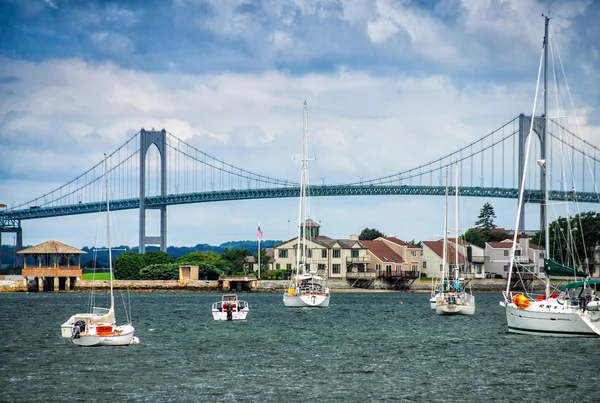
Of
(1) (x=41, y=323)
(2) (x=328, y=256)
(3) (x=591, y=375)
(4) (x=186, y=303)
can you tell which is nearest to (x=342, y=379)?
(3) (x=591, y=375)

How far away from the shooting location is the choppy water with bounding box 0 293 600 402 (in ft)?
99.9

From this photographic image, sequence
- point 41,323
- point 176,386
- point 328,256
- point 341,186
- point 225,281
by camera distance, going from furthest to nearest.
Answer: point 341,186, point 328,256, point 225,281, point 41,323, point 176,386

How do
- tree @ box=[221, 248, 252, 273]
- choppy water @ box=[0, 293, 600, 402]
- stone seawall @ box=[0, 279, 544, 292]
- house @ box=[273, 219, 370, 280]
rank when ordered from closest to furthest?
choppy water @ box=[0, 293, 600, 402] → stone seawall @ box=[0, 279, 544, 292] → house @ box=[273, 219, 370, 280] → tree @ box=[221, 248, 252, 273]

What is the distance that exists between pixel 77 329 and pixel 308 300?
29746mm

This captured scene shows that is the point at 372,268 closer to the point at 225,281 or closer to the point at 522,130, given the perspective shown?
the point at 225,281

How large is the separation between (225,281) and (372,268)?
59.1 ft

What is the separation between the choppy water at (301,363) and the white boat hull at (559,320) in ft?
1.70

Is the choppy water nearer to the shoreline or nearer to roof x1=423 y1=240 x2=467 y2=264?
the shoreline

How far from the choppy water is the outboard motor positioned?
582mm

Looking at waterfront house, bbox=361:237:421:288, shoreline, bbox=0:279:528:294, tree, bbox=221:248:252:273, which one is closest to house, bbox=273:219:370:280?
waterfront house, bbox=361:237:421:288

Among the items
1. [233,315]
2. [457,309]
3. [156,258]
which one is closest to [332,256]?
[156,258]

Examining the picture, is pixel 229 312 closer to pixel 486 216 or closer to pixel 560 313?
pixel 560 313

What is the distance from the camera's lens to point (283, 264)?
111562mm

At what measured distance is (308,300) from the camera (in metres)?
69.4
